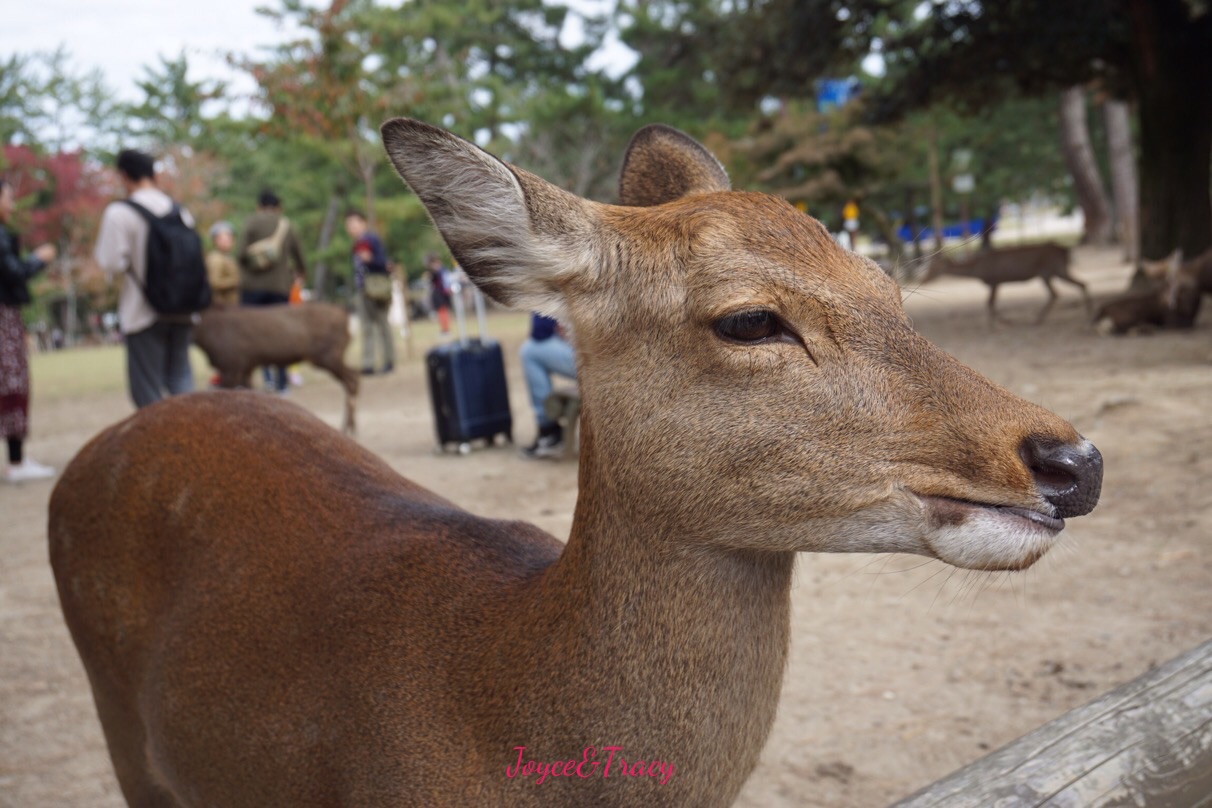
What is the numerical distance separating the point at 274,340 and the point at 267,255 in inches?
72.8

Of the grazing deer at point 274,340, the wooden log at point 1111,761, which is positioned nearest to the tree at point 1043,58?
the grazing deer at point 274,340

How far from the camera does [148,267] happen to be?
6.48 meters

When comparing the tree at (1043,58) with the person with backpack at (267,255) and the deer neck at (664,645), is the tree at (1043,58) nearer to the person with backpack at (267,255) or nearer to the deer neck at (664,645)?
the person with backpack at (267,255)

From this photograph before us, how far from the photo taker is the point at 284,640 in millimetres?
2098

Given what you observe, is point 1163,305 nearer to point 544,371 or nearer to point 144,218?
point 544,371

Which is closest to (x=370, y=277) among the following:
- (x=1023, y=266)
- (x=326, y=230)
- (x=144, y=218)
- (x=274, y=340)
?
(x=274, y=340)

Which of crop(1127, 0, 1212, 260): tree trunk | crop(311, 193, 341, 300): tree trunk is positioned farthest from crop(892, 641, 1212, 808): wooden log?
crop(311, 193, 341, 300): tree trunk

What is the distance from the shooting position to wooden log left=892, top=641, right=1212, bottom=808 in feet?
6.34

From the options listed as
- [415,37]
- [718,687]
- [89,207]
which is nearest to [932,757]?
[718,687]

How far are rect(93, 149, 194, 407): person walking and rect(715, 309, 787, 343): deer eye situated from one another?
18.2ft

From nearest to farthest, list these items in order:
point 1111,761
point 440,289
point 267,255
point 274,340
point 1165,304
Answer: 1. point 1111,761
2. point 274,340
3. point 267,255
4. point 1165,304
5. point 440,289

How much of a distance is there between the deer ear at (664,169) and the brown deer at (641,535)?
0.39m

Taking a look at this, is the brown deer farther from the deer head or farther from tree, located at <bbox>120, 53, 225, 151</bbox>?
tree, located at <bbox>120, 53, 225, 151</bbox>

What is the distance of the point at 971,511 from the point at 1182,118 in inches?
555
